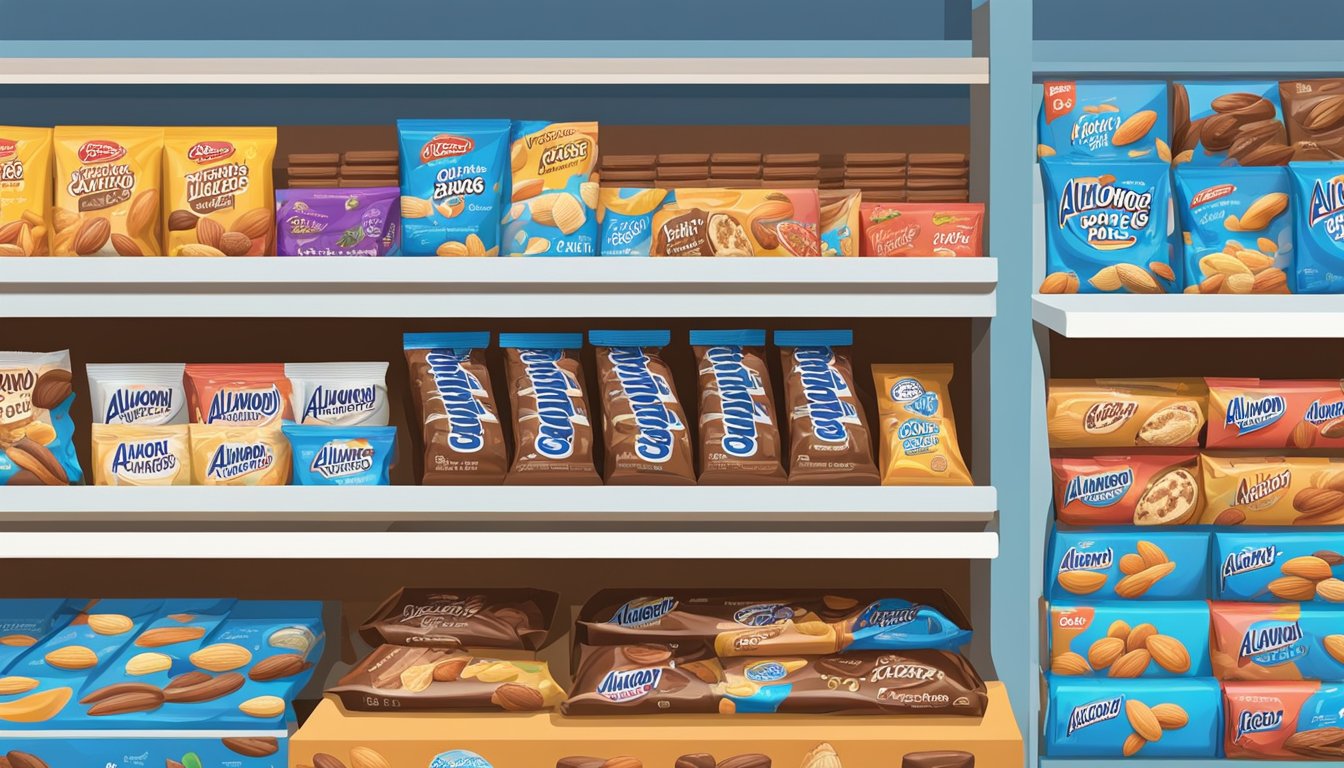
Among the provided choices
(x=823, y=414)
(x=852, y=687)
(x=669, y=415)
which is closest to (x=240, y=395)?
(x=669, y=415)

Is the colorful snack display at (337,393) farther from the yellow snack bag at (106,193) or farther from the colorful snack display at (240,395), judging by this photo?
the yellow snack bag at (106,193)

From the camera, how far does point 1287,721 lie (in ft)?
5.63

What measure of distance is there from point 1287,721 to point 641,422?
1181 mm

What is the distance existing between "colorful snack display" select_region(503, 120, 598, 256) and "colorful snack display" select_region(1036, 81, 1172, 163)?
0.79 meters

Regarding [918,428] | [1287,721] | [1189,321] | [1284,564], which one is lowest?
[1287,721]

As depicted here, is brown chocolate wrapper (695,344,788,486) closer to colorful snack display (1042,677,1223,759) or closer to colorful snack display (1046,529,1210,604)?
colorful snack display (1046,529,1210,604)

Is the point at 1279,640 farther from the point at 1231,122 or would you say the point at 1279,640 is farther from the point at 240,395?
the point at 240,395

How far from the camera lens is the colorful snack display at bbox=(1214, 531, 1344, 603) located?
1708 millimetres

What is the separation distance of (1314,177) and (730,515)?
1104 mm

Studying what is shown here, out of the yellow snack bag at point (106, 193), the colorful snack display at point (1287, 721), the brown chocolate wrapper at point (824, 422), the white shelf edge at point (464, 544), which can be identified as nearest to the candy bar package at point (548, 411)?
the white shelf edge at point (464, 544)
